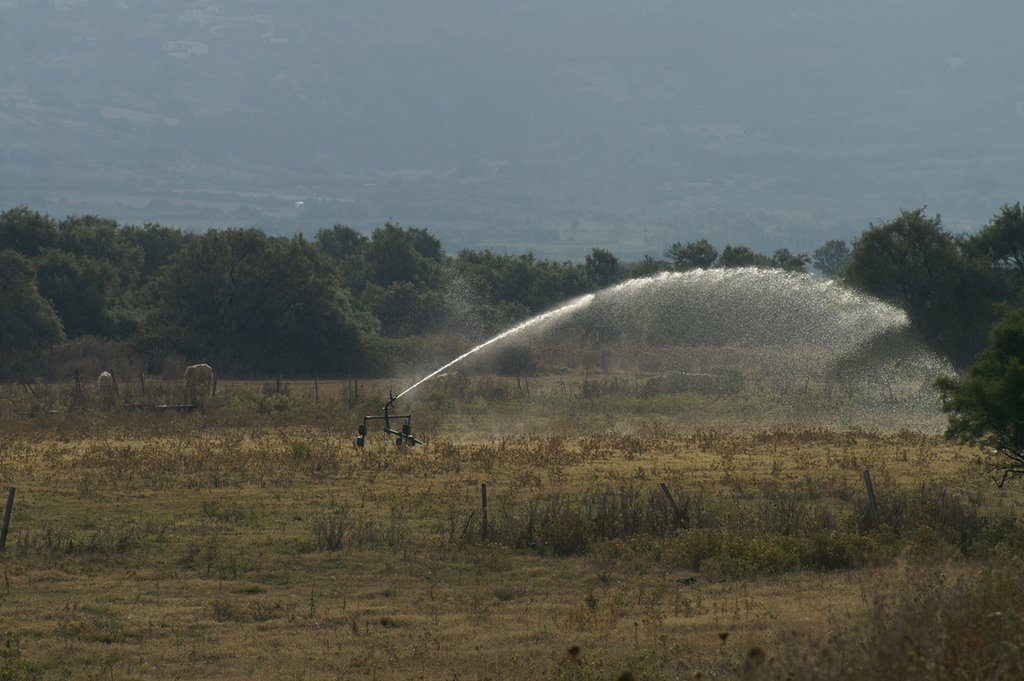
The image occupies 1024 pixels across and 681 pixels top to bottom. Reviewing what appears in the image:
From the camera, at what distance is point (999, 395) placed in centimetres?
2378

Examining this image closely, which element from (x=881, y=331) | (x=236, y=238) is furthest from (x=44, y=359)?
(x=881, y=331)

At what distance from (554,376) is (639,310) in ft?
47.9

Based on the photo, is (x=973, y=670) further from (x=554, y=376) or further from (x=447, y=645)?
(x=554, y=376)

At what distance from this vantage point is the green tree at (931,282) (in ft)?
187

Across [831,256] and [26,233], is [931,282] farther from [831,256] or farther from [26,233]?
[831,256]

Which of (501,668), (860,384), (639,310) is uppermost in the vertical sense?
(639,310)

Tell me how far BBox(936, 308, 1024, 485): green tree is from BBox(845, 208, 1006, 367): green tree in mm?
32385

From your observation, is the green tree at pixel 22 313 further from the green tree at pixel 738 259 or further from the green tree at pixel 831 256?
the green tree at pixel 831 256

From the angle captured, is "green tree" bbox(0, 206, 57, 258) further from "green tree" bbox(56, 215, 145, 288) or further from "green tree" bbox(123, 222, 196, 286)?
"green tree" bbox(123, 222, 196, 286)

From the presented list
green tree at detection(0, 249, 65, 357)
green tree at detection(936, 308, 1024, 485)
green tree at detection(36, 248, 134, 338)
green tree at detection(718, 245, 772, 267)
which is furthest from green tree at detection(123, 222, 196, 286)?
green tree at detection(936, 308, 1024, 485)

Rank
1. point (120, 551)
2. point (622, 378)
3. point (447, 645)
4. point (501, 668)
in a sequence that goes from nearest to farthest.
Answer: point (501, 668) → point (447, 645) → point (120, 551) → point (622, 378)

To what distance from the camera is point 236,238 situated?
254 ft

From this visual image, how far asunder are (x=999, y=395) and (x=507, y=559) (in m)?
9.23

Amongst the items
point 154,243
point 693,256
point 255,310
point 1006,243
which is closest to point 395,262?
point 154,243
